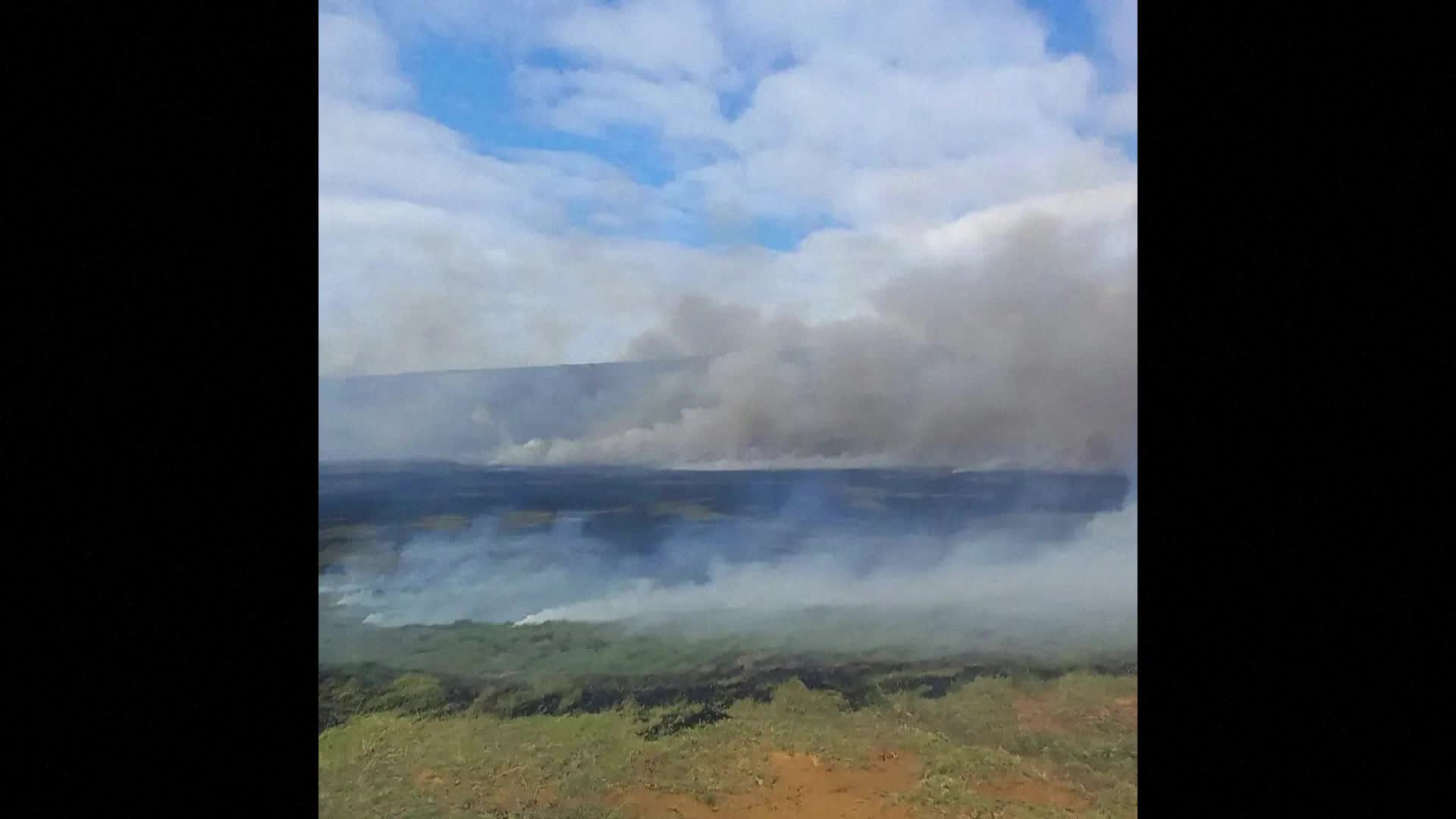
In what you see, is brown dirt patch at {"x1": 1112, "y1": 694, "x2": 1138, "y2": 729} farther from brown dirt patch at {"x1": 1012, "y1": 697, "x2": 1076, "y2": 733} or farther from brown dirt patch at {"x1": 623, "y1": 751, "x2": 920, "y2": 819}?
brown dirt patch at {"x1": 623, "y1": 751, "x2": 920, "y2": 819}

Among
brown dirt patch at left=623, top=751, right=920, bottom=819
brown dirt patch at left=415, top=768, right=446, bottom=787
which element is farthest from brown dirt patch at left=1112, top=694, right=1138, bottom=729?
brown dirt patch at left=415, top=768, right=446, bottom=787

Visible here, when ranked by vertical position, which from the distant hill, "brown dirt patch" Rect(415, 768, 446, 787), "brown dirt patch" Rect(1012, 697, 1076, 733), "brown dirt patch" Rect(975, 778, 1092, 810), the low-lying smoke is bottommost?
"brown dirt patch" Rect(975, 778, 1092, 810)

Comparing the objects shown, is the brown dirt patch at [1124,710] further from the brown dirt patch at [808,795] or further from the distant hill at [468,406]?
the distant hill at [468,406]

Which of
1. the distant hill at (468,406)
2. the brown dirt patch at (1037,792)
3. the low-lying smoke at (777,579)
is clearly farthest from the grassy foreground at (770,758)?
the distant hill at (468,406)

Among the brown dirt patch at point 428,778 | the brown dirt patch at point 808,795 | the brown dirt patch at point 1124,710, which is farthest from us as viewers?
the brown dirt patch at point 1124,710

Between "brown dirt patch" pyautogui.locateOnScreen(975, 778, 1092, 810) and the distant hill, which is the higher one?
the distant hill
